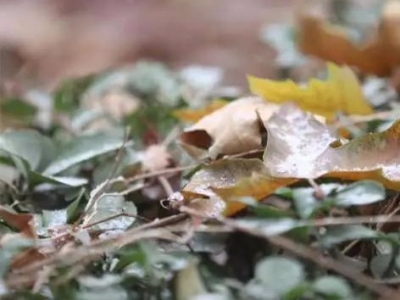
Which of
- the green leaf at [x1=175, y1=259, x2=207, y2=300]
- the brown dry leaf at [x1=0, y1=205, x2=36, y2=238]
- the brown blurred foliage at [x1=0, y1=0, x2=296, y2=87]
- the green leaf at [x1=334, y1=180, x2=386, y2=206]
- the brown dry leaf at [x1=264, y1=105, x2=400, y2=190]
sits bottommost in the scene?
the brown blurred foliage at [x1=0, y1=0, x2=296, y2=87]

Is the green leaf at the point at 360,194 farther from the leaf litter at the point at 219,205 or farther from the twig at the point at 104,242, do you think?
the twig at the point at 104,242

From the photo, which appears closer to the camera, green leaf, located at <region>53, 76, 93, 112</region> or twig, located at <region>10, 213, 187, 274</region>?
twig, located at <region>10, 213, 187, 274</region>

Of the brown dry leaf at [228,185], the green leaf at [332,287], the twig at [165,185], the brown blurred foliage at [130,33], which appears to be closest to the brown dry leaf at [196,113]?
the twig at [165,185]

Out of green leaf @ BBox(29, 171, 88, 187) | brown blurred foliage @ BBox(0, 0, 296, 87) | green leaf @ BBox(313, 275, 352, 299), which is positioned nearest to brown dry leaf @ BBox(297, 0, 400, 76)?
green leaf @ BBox(29, 171, 88, 187)

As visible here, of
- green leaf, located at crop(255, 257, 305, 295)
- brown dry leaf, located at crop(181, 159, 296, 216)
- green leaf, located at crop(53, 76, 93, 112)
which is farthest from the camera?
green leaf, located at crop(53, 76, 93, 112)

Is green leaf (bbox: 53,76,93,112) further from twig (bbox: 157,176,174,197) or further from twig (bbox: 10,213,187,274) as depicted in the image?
twig (bbox: 10,213,187,274)

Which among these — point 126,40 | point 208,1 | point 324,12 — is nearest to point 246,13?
point 208,1

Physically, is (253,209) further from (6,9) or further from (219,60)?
(6,9)

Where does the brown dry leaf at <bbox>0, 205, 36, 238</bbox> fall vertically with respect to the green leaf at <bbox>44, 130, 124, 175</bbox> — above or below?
above
